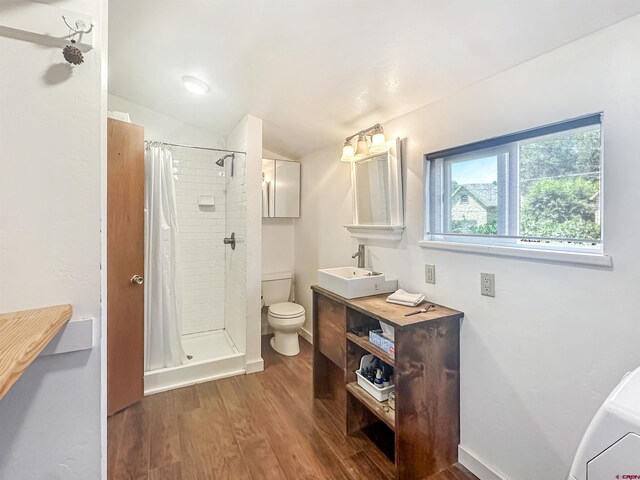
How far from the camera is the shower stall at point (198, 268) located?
2.48m

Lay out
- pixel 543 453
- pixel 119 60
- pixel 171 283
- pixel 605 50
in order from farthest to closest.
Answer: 1. pixel 171 283
2. pixel 119 60
3. pixel 543 453
4. pixel 605 50

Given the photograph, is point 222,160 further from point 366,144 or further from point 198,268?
point 366,144

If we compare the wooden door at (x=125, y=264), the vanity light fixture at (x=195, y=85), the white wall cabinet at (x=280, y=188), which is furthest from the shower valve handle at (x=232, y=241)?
the vanity light fixture at (x=195, y=85)

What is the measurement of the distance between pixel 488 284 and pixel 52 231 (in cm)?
175

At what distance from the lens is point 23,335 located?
69 centimetres

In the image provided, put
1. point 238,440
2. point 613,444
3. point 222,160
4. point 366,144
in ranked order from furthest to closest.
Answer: point 222,160 → point 366,144 → point 238,440 → point 613,444

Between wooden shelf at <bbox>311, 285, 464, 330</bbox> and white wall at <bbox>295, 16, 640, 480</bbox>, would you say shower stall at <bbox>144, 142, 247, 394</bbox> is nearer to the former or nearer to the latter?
wooden shelf at <bbox>311, 285, 464, 330</bbox>

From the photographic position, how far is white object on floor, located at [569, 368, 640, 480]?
57 centimetres


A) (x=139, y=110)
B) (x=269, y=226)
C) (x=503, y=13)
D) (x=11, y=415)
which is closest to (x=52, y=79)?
(x=11, y=415)

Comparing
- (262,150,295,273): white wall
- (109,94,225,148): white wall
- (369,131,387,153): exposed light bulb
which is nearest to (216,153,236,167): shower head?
(109,94,225,148): white wall

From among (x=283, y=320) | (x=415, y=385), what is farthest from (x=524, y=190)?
(x=283, y=320)

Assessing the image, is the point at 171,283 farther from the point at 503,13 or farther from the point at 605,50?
the point at 605,50

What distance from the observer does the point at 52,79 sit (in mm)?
856

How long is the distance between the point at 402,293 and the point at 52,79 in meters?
1.80
